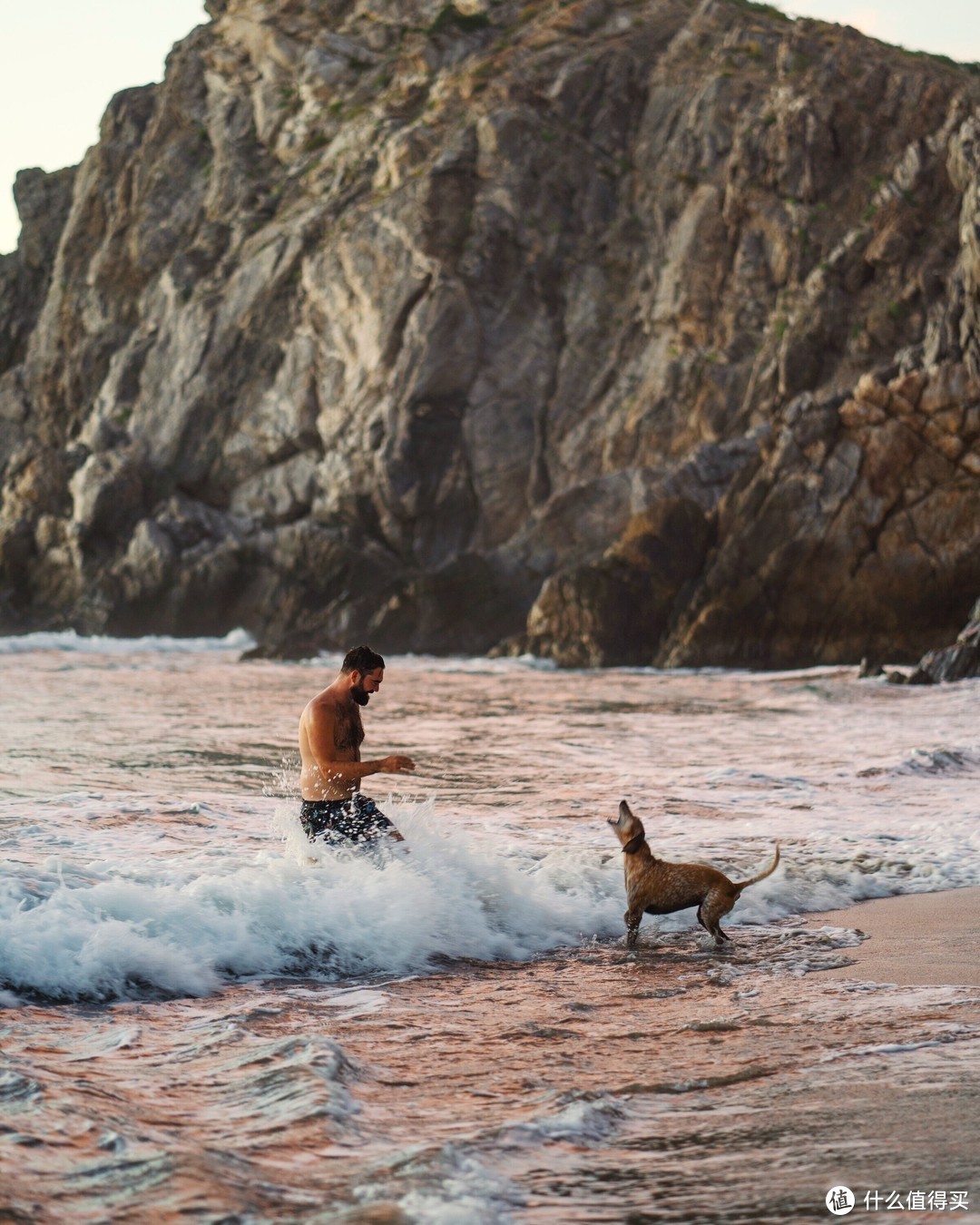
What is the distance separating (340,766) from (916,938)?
3118 mm

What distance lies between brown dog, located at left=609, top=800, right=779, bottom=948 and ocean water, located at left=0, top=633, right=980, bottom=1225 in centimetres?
20

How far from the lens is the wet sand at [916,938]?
562 cm

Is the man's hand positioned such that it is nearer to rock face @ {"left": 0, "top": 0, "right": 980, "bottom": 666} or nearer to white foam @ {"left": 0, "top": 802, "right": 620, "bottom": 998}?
white foam @ {"left": 0, "top": 802, "right": 620, "bottom": 998}

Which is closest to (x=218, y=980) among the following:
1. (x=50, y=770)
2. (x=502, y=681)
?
(x=50, y=770)

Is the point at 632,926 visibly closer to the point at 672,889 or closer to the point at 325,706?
the point at 672,889

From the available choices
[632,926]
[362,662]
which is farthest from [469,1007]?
[362,662]

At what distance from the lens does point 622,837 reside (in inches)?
261

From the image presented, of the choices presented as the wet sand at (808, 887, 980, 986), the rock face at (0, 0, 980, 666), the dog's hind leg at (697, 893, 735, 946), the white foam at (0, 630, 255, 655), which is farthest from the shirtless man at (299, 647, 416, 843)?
the white foam at (0, 630, 255, 655)

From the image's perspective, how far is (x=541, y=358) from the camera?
39.7 m

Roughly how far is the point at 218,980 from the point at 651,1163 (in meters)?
2.72

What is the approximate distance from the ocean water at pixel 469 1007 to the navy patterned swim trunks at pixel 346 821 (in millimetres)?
135

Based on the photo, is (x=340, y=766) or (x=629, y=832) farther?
(x=340, y=766)

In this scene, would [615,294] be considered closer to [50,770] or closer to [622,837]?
[50,770]

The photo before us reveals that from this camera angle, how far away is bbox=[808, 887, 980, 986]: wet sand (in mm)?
5625
